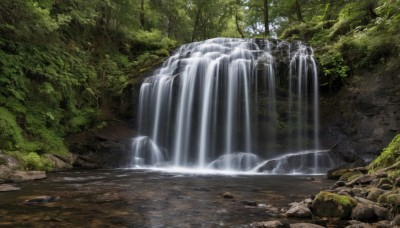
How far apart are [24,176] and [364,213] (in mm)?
8676

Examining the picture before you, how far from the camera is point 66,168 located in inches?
511

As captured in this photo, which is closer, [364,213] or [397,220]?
[397,220]

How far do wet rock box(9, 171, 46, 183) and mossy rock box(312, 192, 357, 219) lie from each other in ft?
25.3

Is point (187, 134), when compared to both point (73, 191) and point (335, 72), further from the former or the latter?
point (73, 191)

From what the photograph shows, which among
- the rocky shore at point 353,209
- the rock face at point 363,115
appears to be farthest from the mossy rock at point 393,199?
the rock face at point 363,115

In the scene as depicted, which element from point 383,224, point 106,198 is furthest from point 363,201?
point 106,198

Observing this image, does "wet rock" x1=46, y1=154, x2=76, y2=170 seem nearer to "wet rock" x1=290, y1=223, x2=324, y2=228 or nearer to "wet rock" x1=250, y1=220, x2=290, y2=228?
"wet rock" x1=250, y1=220, x2=290, y2=228

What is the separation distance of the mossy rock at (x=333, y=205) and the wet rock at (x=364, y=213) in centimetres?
13

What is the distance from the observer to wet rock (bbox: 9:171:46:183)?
9.38 m

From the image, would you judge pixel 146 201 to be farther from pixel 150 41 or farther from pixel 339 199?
pixel 150 41

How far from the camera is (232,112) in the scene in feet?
53.6

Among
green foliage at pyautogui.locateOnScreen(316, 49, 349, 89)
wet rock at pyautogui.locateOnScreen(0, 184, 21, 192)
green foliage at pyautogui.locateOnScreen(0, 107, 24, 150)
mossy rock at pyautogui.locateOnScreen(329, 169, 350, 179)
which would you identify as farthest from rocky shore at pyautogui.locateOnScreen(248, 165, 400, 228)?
green foliage at pyautogui.locateOnScreen(316, 49, 349, 89)

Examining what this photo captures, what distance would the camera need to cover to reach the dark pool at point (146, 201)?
5.66 meters

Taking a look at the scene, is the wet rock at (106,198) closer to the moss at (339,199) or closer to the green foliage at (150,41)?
the moss at (339,199)
